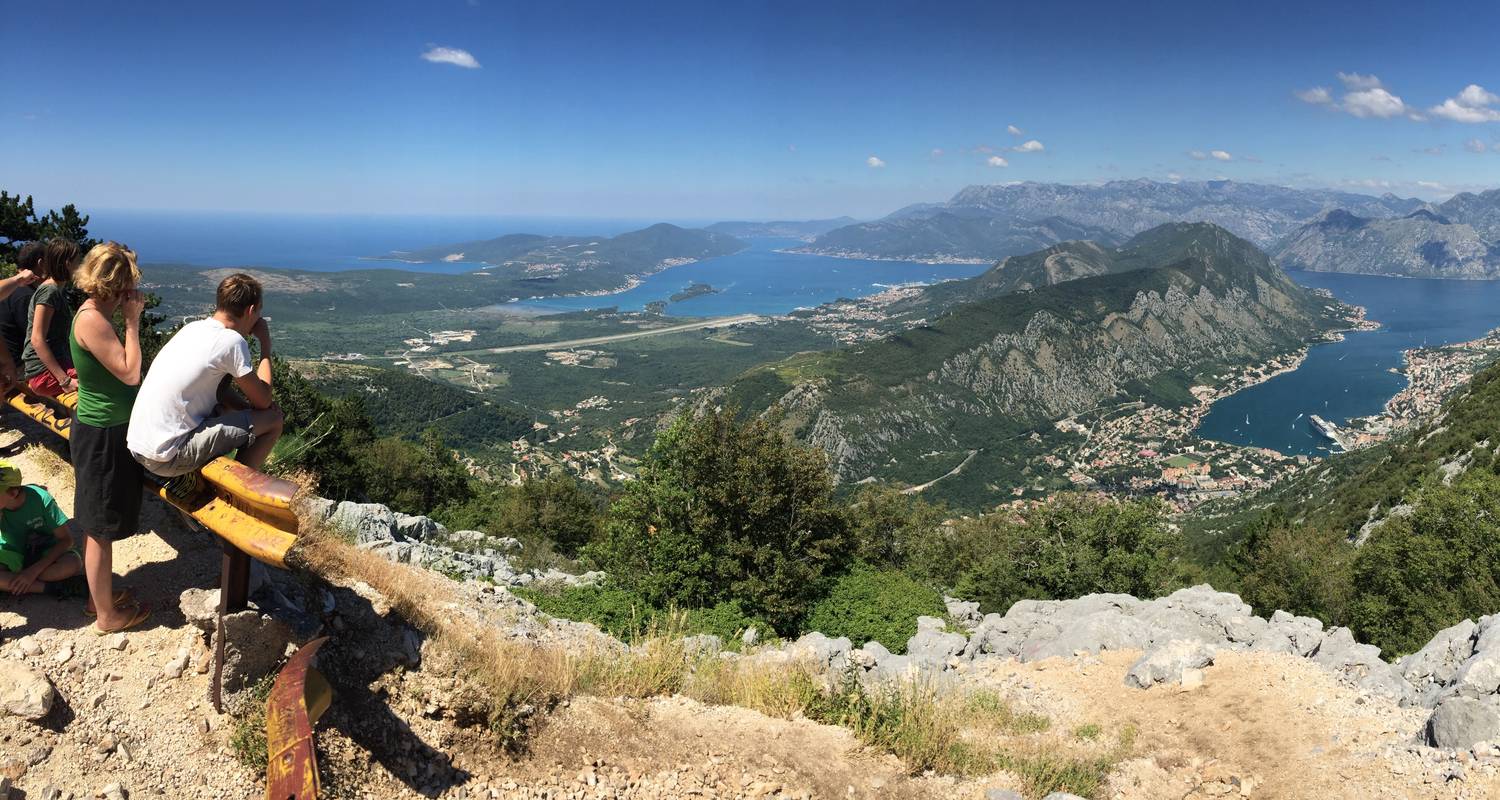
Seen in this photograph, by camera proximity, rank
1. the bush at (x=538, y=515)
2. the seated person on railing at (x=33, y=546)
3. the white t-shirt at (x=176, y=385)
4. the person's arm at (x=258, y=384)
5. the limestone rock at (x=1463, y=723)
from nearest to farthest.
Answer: the white t-shirt at (x=176, y=385) < the person's arm at (x=258, y=384) < the seated person on railing at (x=33, y=546) < the limestone rock at (x=1463, y=723) < the bush at (x=538, y=515)

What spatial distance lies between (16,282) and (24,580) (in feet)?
15.8

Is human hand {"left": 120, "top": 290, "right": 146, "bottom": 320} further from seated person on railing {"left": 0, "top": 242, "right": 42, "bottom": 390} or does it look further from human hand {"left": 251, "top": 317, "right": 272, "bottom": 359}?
seated person on railing {"left": 0, "top": 242, "right": 42, "bottom": 390}

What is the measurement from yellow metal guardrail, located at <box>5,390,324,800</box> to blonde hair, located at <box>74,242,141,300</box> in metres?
1.30

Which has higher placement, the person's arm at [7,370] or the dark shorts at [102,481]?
the person's arm at [7,370]

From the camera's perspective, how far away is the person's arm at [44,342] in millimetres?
6516

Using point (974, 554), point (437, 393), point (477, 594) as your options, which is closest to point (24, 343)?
point (477, 594)

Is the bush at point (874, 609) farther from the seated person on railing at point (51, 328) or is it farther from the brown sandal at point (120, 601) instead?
the seated person on railing at point (51, 328)

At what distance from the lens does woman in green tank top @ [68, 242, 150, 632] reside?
441 cm

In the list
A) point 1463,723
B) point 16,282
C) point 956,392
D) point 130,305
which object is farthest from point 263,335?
point 956,392

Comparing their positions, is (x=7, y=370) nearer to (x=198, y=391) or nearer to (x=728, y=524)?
(x=198, y=391)

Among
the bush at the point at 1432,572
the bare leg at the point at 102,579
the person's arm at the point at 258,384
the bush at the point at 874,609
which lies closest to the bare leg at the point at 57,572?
the bare leg at the point at 102,579

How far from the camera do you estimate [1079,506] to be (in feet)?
90.9

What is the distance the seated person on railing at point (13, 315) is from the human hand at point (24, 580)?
414 centimetres

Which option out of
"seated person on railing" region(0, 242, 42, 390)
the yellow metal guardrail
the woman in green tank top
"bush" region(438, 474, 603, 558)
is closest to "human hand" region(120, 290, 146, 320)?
the woman in green tank top
